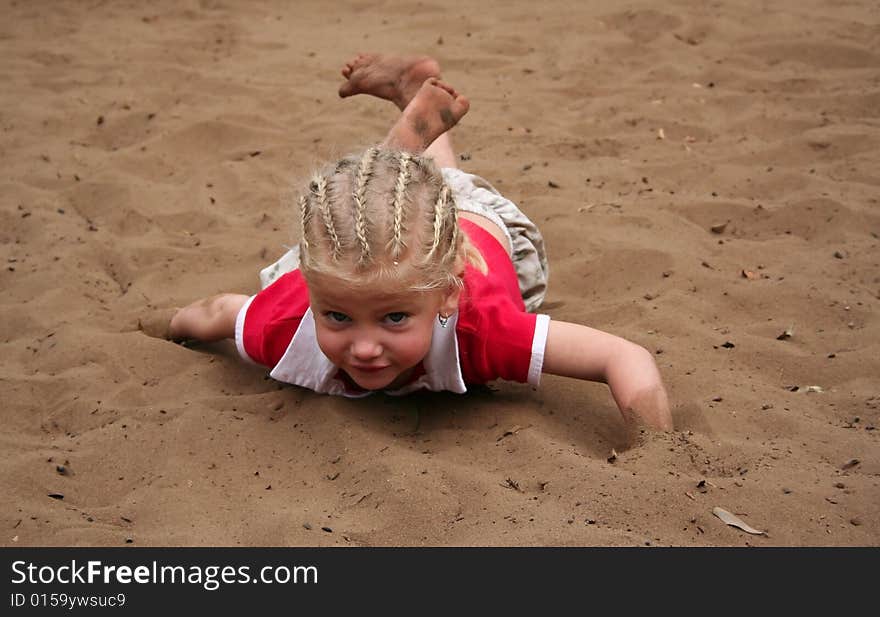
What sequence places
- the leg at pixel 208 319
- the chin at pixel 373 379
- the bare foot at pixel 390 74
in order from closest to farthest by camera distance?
the chin at pixel 373 379
the leg at pixel 208 319
the bare foot at pixel 390 74

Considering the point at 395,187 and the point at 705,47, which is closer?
the point at 395,187

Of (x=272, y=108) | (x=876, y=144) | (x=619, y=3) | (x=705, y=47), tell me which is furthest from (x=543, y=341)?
(x=619, y=3)

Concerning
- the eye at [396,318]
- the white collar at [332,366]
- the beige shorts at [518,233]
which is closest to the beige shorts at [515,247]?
the beige shorts at [518,233]

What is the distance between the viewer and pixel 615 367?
9.62 feet

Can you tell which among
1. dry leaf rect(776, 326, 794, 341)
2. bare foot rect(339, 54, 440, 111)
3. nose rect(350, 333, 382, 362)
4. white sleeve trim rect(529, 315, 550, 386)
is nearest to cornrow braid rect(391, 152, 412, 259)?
nose rect(350, 333, 382, 362)

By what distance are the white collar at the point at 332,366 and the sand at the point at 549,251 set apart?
78 mm

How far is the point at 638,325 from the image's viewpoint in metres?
3.45

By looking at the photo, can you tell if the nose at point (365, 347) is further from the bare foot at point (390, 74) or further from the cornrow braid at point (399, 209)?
the bare foot at point (390, 74)

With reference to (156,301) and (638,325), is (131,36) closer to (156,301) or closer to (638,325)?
(156,301)

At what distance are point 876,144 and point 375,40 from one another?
3.04m

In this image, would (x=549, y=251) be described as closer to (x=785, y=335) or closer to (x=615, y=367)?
(x=785, y=335)

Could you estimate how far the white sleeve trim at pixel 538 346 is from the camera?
9.80 feet

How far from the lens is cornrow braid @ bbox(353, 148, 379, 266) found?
2617 millimetres

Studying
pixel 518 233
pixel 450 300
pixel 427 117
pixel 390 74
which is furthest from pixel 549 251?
pixel 450 300
